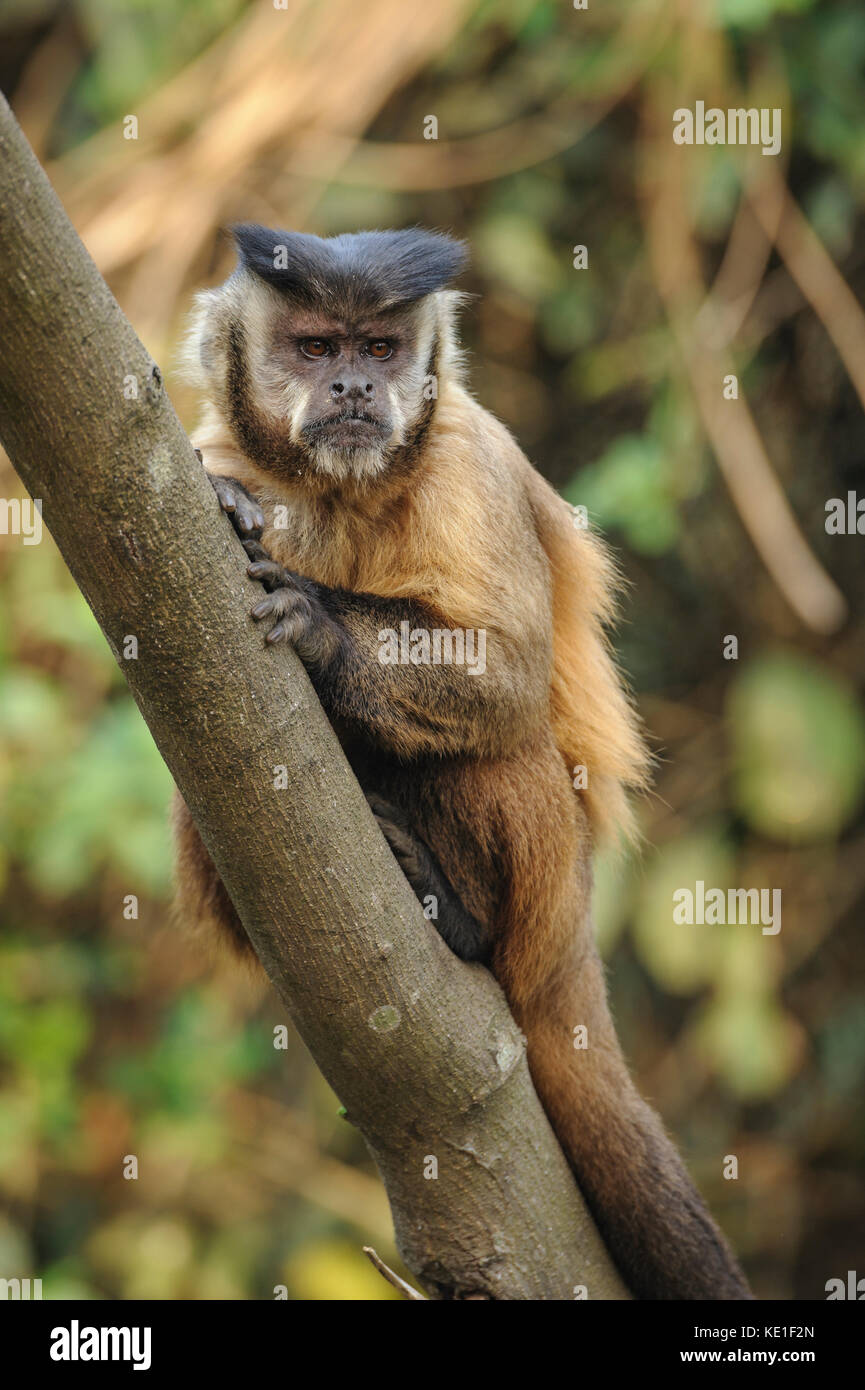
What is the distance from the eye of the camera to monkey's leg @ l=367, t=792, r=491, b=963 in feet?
11.9

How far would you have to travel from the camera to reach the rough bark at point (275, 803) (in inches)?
96.8

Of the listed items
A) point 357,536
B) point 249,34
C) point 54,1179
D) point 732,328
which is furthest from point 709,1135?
point 249,34

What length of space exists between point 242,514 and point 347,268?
3.87 ft

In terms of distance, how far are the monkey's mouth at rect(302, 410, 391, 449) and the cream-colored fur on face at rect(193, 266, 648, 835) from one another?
0.21ft

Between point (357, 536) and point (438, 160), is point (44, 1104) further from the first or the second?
point (438, 160)

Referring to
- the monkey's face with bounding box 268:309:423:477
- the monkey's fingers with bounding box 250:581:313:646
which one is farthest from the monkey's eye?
the monkey's fingers with bounding box 250:581:313:646

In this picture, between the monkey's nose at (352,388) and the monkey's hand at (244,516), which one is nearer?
the monkey's hand at (244,516)

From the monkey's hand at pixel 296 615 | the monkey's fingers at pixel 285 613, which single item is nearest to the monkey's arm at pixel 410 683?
the monkey's hand at pixel 296 615

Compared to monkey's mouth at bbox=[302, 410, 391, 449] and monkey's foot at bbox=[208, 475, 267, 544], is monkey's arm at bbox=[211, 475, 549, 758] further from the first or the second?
monkey's mouth at bbox=[302, 410, 391, 449]

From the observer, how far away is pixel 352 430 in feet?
12.4

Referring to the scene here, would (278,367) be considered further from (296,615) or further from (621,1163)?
(621,1163)

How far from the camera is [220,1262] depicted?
21.6 feet

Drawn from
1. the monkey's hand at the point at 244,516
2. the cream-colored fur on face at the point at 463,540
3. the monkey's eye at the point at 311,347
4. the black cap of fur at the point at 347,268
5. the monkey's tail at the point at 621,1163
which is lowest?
the monkey's tail at the point at 621,1163

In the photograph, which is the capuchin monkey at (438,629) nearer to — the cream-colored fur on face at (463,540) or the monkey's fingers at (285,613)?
the cream-colored fur on face at (463,540)
